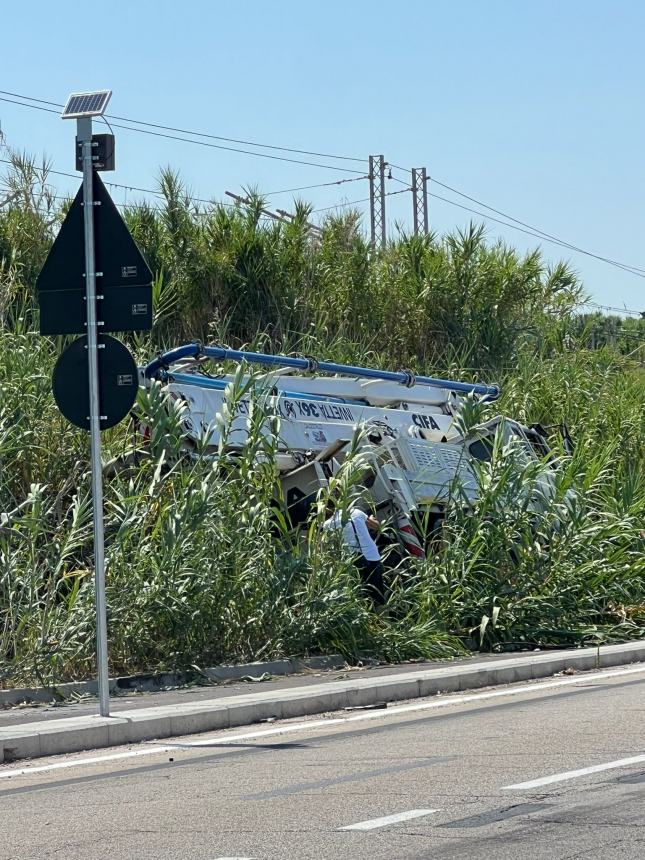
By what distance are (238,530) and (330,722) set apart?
3.14 meters

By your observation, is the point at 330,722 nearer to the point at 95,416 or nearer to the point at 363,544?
the point at 95,416

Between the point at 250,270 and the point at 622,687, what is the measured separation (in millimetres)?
13626

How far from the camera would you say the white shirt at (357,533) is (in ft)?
44.9

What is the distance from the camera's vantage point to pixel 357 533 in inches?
543

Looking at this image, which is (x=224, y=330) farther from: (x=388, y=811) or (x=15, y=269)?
(x=388, y=811)

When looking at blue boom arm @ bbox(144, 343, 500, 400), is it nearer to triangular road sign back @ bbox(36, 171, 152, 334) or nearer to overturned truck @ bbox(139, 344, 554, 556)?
overturned truck @ bbox(139, 344, 554, 556)

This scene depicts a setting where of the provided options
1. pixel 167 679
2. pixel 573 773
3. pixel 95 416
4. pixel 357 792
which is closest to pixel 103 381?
pixel 95 416

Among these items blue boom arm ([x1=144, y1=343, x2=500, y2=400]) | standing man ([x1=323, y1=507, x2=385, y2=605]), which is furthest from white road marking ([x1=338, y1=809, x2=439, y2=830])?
Result: blue boom arm ([x1=144, y1=343, x2=500, y2=400])

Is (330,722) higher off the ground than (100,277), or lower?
lower

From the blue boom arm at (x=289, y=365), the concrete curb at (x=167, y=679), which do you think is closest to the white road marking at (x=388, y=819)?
the concrete curb at (x=167, y=679)

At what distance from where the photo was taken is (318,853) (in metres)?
5.73

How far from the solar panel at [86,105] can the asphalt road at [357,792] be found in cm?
449

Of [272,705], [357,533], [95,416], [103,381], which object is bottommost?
[272,705]

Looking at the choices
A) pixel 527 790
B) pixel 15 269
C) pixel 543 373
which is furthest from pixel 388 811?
pixel 543 373
